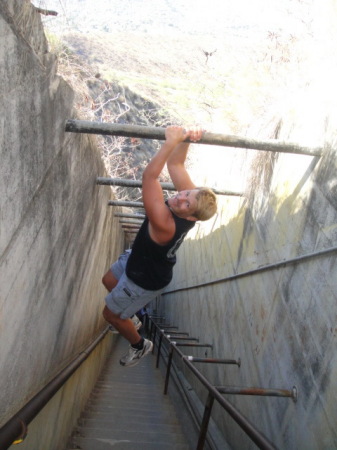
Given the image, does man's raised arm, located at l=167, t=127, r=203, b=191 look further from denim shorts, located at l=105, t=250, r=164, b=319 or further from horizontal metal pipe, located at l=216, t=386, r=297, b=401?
horizontal metal pipe, located at l=216, t=386, r=297, b=401

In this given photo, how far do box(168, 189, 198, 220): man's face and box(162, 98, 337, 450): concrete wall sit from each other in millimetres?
764

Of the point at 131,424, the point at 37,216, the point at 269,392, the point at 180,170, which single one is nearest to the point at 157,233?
the point at 180,170

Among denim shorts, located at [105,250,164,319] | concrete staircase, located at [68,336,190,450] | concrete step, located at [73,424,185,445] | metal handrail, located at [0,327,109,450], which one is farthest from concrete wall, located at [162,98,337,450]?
metal handrail, located at [0,327,109,450]

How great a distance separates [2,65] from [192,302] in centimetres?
599

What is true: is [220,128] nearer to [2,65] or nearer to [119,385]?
[119,385]

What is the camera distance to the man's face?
256cm

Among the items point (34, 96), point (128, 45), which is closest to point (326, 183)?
point (34, 96)

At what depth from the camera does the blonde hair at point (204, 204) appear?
2553 millimetres

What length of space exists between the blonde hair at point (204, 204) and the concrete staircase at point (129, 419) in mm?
2339

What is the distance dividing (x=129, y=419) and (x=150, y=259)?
2.56m

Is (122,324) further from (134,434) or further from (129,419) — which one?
(129,419)

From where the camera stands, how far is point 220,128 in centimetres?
697

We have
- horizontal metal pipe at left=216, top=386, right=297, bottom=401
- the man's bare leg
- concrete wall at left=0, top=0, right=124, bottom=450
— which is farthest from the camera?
the man's bare leg

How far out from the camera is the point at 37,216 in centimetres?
227
